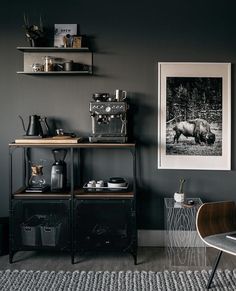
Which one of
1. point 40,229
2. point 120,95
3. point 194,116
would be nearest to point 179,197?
point 194,116

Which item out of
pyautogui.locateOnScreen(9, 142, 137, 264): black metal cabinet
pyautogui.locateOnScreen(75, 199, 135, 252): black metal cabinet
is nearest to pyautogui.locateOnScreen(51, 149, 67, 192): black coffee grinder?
pyautogui.locateOnScreen(9, 142, 137, 264): black metal cabinet

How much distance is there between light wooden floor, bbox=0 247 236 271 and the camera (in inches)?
133

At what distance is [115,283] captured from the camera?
3.04 meters

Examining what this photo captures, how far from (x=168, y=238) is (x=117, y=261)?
24.0 inches

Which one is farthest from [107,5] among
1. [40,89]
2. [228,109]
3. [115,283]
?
[115,283]

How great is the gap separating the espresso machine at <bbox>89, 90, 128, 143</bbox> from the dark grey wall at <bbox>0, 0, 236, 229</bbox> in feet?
0.83

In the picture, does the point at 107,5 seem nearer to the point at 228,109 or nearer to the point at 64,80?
the point at 64,80

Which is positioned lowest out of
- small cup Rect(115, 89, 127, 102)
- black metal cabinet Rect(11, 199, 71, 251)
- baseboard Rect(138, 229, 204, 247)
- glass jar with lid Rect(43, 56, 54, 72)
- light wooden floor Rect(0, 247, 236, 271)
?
light wooden floor Rect(0, 247, 236, 271)

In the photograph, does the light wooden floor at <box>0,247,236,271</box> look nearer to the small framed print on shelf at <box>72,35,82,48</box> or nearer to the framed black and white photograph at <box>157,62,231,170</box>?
the framed black and white photograph at <box>157,62,231,170</box>

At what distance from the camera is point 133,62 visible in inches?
151

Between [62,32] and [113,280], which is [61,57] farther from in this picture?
[113,280]

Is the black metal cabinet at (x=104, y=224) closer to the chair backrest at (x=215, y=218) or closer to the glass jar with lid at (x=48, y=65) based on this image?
the chair backrest at (x=215, y=218)

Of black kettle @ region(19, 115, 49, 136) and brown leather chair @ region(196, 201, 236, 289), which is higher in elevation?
black kettle @ region(19, 115, 49, 136)

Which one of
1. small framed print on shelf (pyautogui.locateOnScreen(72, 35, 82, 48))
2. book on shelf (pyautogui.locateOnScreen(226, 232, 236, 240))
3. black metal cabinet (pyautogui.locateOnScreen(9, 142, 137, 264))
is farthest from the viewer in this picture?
small framed print on shelf (pyautogui.locateOnScreen(72, 35, 82, 48))
